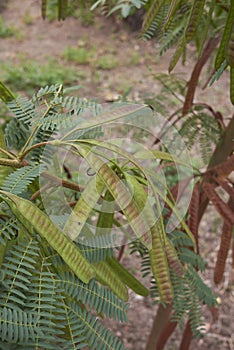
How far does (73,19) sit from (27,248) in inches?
126

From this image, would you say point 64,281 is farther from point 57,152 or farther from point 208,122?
point 208,122

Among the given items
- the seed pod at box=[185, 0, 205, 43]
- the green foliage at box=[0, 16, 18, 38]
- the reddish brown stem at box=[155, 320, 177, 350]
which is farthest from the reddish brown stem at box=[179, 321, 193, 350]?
the green foliage at box=[0, 16, 18, 38]

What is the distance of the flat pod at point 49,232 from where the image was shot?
51 centimetres

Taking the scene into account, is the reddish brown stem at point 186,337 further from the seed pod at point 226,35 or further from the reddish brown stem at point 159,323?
the seed pod at point 226,35

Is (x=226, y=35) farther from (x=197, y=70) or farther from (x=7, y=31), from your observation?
(x=7, y=31)

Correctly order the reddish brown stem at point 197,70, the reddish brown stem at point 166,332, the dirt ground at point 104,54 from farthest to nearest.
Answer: the dirt ground at point 104,54
the reddish brown stem at point 166,332
the reddish brown stem at point 197,70

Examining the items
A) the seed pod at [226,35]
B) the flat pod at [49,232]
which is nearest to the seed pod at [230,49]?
the seed pod at [226,35]

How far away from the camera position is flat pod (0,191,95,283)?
0.51 m

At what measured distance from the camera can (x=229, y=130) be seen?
37.3 inches

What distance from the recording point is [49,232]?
20.2 inches

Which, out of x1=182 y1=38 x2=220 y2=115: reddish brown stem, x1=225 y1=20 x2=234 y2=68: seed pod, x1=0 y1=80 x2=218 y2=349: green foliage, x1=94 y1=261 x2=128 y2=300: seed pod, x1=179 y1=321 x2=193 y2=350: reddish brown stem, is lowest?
x1=179 y1=321 x2=193 y2=350: reddish brown stem

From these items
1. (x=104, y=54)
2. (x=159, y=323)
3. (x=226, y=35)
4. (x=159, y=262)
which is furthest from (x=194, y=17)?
(x=104, y=54)

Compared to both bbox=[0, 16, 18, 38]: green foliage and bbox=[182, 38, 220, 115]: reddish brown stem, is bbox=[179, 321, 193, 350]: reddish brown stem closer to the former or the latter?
bbox=[182, 38, 220, 115]: reddish brown stem

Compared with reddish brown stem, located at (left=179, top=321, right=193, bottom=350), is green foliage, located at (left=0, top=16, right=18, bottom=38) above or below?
above
